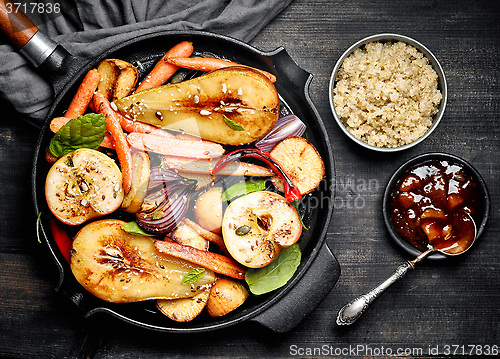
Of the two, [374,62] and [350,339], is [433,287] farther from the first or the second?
[374,62]

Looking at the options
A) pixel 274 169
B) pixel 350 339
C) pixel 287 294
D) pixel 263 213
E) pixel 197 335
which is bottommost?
pixel 350 339

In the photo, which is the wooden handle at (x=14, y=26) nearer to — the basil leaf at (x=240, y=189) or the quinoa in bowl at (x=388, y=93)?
the basil leaf at (x=240, y=189)

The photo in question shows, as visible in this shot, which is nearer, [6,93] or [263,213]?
[263,213]

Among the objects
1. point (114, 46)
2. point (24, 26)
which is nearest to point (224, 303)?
point (114, 46)

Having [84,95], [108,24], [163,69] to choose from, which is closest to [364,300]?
[163,69]

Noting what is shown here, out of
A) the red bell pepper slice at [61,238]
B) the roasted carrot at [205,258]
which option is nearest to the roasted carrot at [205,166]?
the roasted carrot at [205,258]

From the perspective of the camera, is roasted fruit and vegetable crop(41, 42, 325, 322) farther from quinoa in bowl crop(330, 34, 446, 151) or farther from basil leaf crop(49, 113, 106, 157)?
quinoa in bowl crop(330, 34, 446, 151)

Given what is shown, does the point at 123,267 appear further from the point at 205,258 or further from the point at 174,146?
the point at 174,146

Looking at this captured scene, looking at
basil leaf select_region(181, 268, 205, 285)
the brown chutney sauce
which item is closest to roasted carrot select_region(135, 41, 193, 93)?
basil leaf select_region(181, 268, 205, 285)
